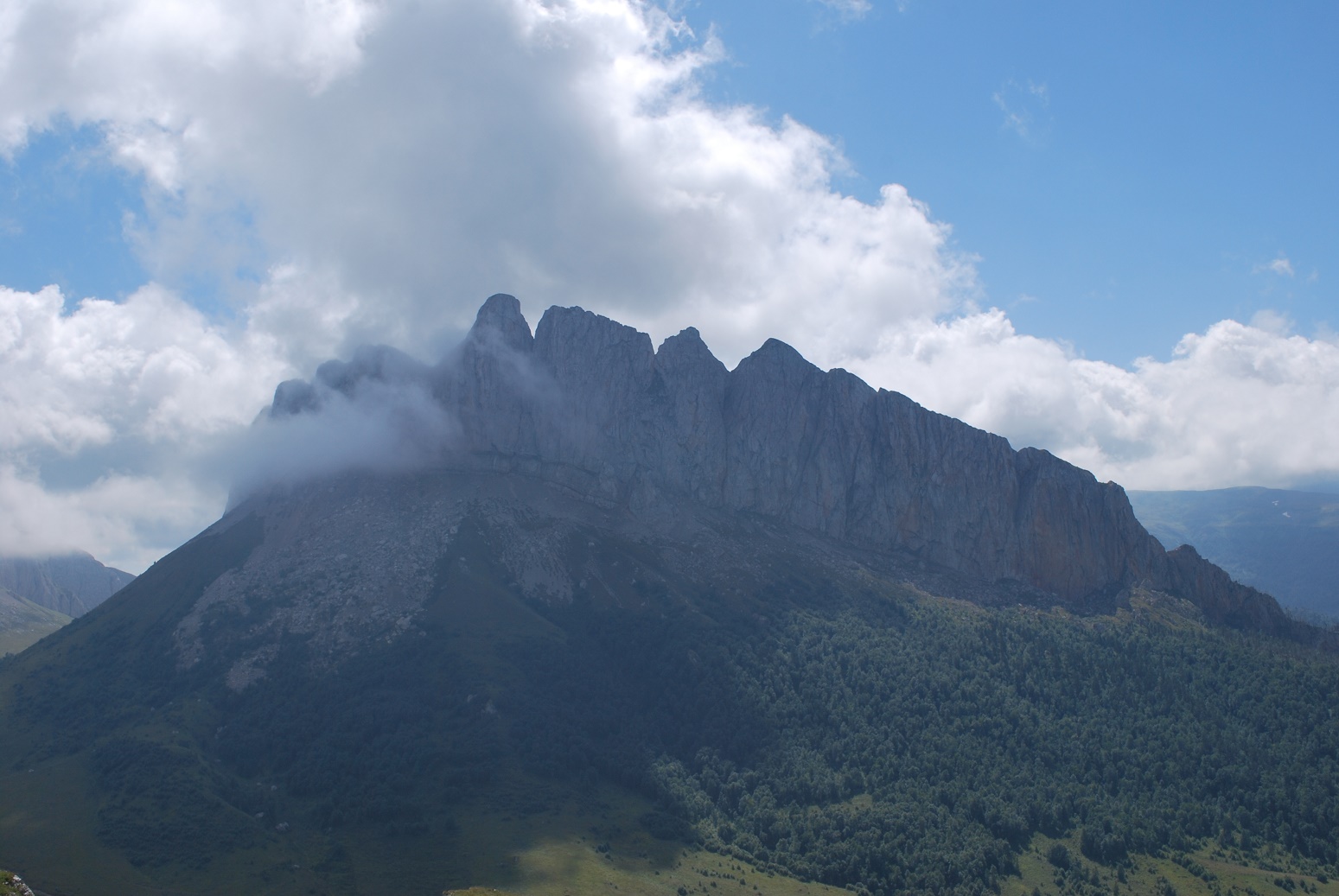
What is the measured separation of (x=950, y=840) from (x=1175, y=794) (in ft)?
180

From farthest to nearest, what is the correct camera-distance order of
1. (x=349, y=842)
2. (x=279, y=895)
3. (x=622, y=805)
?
(x=622, y=805) < (x=349, y=842) < (x=279, y=895)

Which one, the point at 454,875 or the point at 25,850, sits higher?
the point at 25,850

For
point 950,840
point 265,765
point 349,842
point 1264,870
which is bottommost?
point 1264,870

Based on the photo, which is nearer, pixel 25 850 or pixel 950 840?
pixel 25 850

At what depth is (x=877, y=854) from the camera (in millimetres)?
173250

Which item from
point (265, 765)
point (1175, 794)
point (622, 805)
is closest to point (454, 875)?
point (622, 805)

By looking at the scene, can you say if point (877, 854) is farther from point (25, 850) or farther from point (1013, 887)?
point (25, 850)

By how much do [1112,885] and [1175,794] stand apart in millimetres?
37027

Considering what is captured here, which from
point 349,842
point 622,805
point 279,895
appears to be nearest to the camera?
point 279,895

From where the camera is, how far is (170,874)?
157500 mm

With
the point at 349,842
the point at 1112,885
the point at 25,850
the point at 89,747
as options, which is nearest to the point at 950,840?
the point at 1112,885

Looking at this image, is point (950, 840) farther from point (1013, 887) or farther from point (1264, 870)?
point (1264, 870)

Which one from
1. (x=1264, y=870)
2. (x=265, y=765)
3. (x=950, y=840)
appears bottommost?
(x=1264, y=870)

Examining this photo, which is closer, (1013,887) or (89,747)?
(1013,887)
